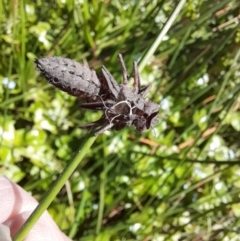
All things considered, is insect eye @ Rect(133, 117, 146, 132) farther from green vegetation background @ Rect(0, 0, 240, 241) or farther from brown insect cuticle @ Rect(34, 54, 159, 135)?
green vegetation background @ Rect(0, 0, 240, 241)

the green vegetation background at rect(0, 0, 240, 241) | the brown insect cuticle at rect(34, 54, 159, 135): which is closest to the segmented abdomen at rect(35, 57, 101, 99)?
Result: the brown insect cuticle at rect(34, 54, 159, 135)

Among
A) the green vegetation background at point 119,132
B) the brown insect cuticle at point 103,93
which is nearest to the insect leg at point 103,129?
the brown insect cuticle at point 103,93

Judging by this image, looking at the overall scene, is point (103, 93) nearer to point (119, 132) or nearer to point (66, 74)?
point (66, 74)

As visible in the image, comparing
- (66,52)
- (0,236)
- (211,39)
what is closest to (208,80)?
(211,39)

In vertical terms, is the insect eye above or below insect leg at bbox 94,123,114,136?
below

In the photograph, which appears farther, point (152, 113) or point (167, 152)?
point (167, 152)

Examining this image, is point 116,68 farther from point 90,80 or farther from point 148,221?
Answer: point 90,80
